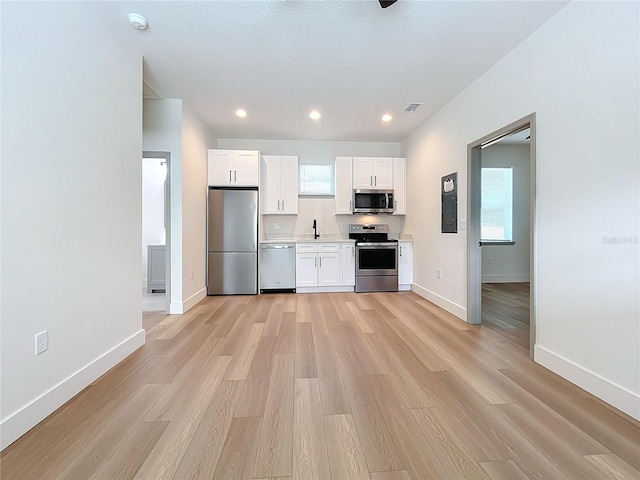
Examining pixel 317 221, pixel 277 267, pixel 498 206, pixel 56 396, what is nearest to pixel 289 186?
pixel 317 221

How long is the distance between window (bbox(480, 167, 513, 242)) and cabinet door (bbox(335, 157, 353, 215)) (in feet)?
8.78

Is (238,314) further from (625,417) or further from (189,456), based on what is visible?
(625,417)

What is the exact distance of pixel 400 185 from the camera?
4.81 m

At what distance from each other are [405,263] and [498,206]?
92.8 inches

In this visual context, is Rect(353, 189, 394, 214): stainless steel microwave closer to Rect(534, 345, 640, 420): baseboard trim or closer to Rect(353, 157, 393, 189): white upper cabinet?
Rect(353, 157, 393, 189): white upper cabinet

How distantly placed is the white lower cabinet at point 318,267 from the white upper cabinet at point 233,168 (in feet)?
4.40

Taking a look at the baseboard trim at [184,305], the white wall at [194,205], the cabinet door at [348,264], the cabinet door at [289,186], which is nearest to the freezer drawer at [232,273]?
the white wall at [194,205]

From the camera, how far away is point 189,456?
3.94 ft

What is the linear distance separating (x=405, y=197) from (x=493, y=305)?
2.15 meters

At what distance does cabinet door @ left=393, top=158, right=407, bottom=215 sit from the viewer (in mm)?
4805

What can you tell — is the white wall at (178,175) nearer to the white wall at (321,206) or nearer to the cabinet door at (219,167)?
the cabinet door at (219,167)

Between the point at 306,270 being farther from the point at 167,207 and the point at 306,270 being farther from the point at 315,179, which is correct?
the point at 167,207

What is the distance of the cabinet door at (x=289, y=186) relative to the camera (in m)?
4.72

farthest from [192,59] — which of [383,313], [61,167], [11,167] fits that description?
[383,313]
